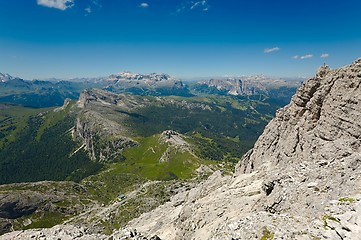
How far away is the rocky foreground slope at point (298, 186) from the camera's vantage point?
99.7 feet

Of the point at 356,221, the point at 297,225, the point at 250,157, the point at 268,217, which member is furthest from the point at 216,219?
the point at 250,157

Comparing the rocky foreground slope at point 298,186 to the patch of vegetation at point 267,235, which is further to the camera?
the rocky foreground slope at point 298,186

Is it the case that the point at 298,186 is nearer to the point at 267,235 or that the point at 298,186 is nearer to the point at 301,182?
the point at 301,182

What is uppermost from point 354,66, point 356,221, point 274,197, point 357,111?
point 354,66

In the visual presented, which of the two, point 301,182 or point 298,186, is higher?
point 301,182

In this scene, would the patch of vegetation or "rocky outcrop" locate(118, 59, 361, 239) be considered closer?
the patch of vegetation

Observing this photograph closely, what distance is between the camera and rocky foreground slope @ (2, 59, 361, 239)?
30375 millimetres

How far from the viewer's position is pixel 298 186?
40.5m

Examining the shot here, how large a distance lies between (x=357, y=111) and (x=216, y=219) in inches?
1530

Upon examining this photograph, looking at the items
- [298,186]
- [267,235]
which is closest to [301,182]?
[298,186]

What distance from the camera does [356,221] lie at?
2667 centimetres

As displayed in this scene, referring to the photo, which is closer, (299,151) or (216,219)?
(216,219)

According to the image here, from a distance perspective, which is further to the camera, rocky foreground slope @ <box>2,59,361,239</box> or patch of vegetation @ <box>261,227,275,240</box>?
rocky foreground slope @ <box>2,59,361,239</box>

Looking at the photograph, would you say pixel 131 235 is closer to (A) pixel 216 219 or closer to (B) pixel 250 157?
(A) pixel 216 219
